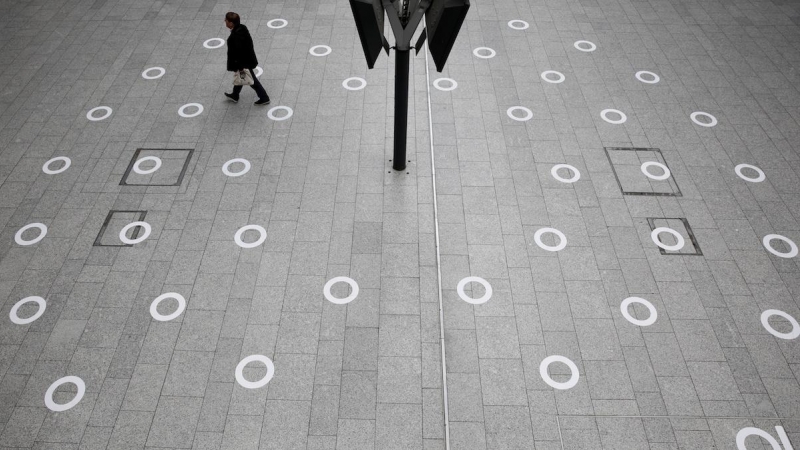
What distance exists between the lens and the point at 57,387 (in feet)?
14.5

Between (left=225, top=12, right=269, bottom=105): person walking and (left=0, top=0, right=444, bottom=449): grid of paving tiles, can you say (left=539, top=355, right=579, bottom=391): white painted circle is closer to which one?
(left=0, top=0, right=444, bottom=449): grid of paving tiles

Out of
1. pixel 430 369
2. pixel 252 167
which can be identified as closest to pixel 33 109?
pixel 252 167

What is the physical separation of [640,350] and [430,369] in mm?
1804

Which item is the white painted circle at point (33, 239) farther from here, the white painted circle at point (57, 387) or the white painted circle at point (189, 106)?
the white painted circle at point (189, 106)

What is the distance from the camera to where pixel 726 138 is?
22.4 feet

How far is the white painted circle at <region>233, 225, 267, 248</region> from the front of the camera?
5535 millimetres

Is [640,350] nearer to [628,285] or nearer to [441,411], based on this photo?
[628,285]

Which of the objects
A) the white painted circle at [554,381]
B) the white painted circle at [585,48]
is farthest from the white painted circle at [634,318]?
the white painted circle at [585,48]

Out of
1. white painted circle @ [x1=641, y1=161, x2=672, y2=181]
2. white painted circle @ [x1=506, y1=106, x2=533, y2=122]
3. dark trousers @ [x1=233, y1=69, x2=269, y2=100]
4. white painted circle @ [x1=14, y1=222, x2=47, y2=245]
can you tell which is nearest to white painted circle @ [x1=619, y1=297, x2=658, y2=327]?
white painted circle @ [x1=641, y1=161, x2=672, y2=181]

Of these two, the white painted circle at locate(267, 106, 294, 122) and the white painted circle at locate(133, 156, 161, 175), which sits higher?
the white painted circle at locate(267, 106, 294, 122)

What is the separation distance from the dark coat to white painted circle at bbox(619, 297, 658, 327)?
16.3 ft

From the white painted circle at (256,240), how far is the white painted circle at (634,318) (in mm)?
3475

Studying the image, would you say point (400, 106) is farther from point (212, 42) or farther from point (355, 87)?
point (212, 42)

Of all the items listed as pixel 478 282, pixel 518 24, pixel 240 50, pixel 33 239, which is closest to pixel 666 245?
pixel 478 282
